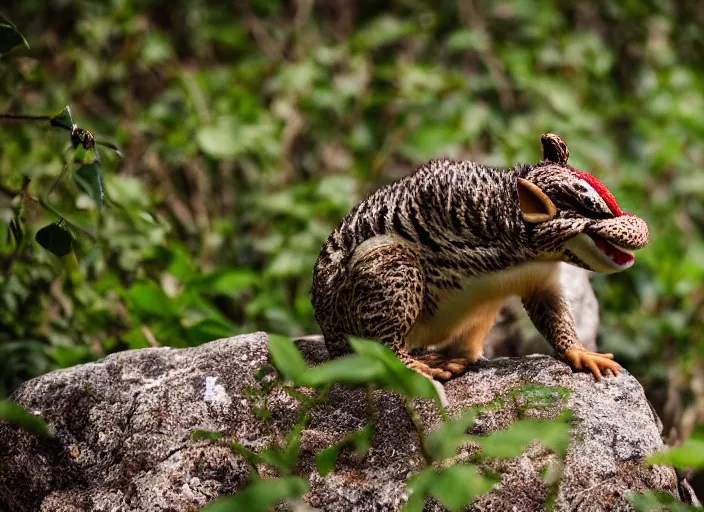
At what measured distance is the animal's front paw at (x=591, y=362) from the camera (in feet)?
10.1

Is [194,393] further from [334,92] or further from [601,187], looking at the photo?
[334,92]

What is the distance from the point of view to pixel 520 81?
7203mm

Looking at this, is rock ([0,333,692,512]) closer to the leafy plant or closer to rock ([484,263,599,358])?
the leafy plant

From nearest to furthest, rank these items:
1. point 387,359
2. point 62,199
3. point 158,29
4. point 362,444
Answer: point 387,359 < point 362,444 < point 62,199 < point 158,29

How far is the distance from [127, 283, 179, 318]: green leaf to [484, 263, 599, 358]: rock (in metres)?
1.56

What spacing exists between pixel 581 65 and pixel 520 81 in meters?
0.76

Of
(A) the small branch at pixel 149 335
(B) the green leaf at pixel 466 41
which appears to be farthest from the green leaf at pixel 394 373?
(B) the green leaf at pixel 466 41

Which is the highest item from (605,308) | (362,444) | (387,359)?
(387,359)

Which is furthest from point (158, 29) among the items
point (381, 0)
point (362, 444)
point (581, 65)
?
point (362, 444)

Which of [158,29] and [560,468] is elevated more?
[158,29]

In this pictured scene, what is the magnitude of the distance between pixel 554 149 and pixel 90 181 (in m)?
1.59

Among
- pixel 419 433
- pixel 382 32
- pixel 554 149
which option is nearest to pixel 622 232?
pixel 554 149

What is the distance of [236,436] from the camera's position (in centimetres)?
296

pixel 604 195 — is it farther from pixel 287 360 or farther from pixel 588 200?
pixel 287 360
